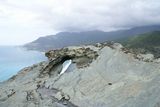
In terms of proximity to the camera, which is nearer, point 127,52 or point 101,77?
point 101,77

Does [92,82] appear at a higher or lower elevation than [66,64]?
lower

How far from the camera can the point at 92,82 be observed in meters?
38.0

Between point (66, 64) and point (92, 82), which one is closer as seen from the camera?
point (92, 82)

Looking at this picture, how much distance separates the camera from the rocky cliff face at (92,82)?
32406mm

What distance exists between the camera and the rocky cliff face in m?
32.4

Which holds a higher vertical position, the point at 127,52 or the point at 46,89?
the point at 127,52

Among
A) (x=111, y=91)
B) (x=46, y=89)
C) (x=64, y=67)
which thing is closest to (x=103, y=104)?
(x=111, y=91)

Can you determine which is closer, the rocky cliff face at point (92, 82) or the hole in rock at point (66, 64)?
the rocky cliff face at point (92, 82)

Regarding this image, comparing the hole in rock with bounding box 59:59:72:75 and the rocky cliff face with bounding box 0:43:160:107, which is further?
the hole in rock with bounding box 59:59:72:75

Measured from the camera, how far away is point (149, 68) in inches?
1411

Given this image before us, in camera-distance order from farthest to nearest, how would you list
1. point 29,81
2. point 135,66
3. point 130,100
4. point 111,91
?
point 29,81 → point 135,66 → point 111,91 → point 130,100

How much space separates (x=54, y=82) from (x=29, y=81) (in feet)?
16.9

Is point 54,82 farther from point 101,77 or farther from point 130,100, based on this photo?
point 130,100

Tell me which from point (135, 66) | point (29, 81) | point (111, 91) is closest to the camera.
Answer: point (111, 91)
